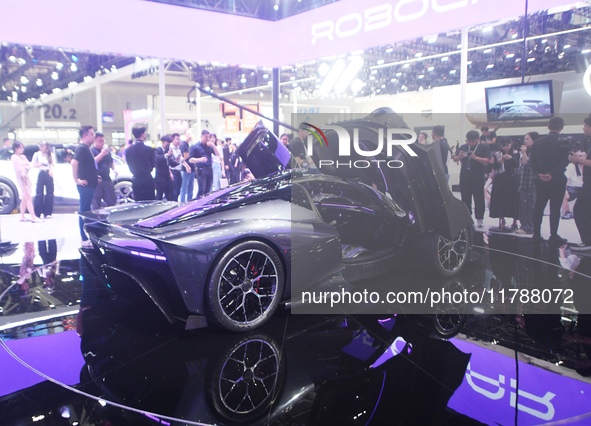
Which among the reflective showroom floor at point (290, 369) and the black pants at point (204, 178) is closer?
the reflective showroom floor at point (290, 369)

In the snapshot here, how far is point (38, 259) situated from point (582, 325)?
5358 mm

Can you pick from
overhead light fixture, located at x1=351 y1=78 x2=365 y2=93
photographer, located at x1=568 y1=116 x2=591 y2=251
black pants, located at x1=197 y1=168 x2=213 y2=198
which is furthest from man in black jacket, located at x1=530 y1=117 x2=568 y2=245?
black pants, located at x1=197 y1=168 x2=213 y2=198

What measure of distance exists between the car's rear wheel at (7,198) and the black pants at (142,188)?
2.34 m

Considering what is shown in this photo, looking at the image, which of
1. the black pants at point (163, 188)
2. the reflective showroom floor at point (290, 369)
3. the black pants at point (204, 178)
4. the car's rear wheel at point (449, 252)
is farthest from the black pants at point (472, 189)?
the black pants at point (163, 188)

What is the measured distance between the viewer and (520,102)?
614cm

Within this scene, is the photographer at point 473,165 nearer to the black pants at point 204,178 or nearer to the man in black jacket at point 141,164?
the black pants at point 204,178

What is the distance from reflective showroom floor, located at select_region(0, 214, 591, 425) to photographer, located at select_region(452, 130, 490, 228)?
309 centimetres

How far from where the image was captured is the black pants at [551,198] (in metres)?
5.77

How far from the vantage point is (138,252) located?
284 cm

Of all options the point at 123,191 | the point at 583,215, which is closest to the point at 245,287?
the point at 583,215

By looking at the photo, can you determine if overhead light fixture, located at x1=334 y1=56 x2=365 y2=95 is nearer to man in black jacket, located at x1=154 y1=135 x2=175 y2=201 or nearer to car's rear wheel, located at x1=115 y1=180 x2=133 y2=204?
man in black jacket, located at x1=154 y1=135 x2=175 y2=201

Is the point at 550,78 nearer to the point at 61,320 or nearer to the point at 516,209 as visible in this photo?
the point at 516,209

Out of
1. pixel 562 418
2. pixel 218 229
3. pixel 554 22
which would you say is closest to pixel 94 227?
pixel 218 229

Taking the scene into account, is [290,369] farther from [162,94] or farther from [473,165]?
[162,94]
